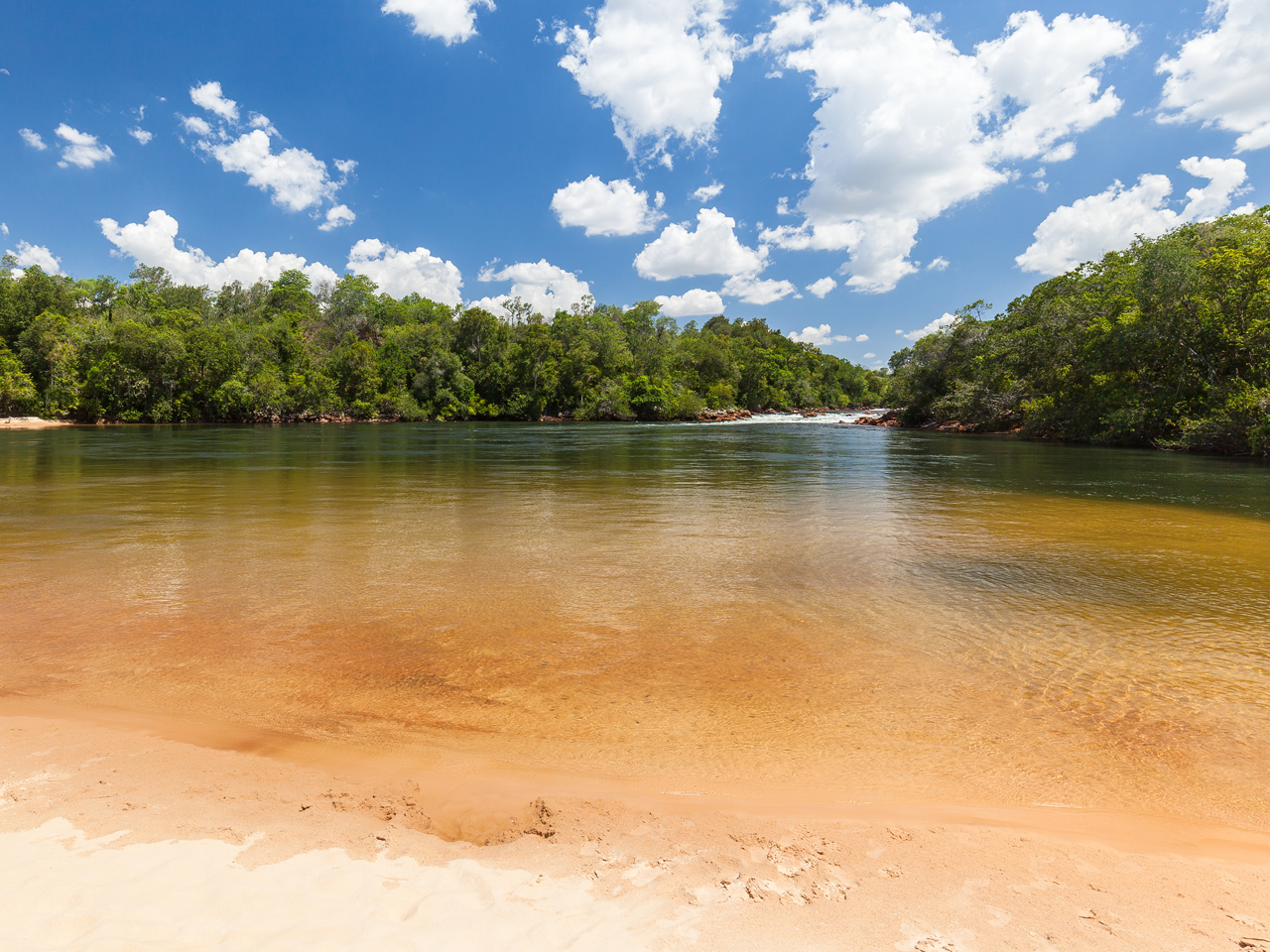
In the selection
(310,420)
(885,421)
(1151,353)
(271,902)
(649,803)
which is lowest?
(649,803)

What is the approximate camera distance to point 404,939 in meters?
2.29

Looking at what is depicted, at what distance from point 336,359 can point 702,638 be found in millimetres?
78219

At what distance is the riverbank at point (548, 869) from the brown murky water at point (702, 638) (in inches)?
17.5

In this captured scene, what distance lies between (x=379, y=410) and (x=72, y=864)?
7929cm

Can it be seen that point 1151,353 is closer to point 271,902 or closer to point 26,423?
point 271,902

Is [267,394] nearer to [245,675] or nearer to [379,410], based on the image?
[379,410]

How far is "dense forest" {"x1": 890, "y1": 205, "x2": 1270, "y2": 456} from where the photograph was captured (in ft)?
93.1

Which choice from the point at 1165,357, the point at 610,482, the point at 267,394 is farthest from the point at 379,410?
the point at 1165,357

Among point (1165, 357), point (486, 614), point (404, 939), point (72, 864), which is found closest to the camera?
point (404, 939)

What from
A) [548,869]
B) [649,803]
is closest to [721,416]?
[649,803]

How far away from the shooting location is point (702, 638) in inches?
236

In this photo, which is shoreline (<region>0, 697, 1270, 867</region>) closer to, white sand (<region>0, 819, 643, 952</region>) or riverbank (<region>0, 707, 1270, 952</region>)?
riverbank (<region>0, 707, 1270, 952</region>)

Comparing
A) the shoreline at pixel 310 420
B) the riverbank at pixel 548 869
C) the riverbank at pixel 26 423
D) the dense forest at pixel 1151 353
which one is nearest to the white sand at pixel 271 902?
the riverbank at pixel 548 869

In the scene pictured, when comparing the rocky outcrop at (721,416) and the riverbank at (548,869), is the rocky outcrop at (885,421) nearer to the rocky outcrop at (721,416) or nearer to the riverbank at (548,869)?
the rocky outcrop at (721,416)
